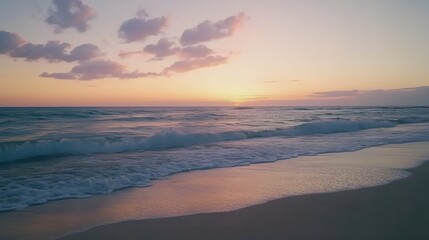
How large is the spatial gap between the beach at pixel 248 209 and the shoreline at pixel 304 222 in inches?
0.5

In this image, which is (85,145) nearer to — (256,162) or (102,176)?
(102,176)

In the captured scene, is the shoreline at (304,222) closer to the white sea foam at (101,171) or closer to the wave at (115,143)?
the white sea foam at (101,171)

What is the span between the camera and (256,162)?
34.0 feet

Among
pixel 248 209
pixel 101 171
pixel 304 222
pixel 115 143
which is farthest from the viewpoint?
pixel 115 143

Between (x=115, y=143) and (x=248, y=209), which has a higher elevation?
(x=115, y=143)

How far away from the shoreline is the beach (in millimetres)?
14

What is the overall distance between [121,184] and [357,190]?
4997 mm

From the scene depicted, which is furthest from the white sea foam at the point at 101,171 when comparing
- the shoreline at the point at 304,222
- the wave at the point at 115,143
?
the shoreline at the point at 304,222

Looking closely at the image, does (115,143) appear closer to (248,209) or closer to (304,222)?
(248,209)

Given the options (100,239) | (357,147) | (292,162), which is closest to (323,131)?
(357,147)

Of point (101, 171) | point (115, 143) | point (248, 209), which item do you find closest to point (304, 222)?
point (248, 209)

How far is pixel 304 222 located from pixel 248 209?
3.26 feet

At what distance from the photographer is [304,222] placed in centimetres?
491

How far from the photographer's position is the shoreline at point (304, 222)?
14.5 feet
